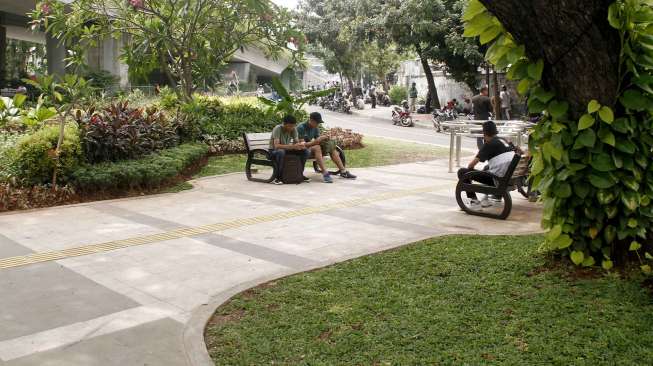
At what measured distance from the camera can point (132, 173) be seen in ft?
31.0

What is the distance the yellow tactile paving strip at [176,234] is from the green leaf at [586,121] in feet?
13.4

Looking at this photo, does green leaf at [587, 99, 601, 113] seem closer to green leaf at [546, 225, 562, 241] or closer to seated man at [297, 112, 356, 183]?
green leaf at [546, 225, 562, 241]

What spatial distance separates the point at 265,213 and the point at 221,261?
229 cm

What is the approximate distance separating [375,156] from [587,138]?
10.2 meters

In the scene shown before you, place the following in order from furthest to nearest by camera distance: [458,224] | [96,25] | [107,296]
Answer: [96,25]
[458,224]
[107,296]

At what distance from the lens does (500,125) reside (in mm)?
12305

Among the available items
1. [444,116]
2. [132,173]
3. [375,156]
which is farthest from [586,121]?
[444,116]

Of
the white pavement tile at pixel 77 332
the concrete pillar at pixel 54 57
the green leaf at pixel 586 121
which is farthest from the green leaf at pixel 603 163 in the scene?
the concrete pillar at pixel 54 57

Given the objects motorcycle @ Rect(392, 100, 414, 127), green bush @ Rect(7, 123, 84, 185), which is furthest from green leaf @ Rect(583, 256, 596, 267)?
motorcycle @ Rect(392, 100, 414, 127)

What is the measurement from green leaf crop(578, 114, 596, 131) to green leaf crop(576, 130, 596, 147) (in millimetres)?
62

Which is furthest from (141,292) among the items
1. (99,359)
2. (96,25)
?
(96,25)

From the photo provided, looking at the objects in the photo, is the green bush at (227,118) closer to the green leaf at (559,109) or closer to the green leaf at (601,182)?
the green leaf at (559,109)

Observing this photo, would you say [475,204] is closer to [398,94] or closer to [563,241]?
[563,241]

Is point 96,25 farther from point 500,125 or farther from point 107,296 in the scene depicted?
point 107,296
